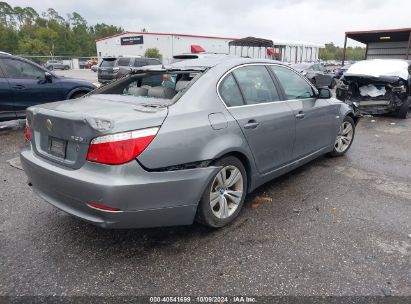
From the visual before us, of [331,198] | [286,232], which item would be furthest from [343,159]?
[286,232]

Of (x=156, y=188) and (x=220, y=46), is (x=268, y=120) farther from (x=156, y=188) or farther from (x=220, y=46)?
(x=220, y=46)

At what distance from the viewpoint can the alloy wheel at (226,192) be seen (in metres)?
3.05

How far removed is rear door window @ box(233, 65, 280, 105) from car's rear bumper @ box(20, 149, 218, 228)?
3.42ft

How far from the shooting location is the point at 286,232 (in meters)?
3.17

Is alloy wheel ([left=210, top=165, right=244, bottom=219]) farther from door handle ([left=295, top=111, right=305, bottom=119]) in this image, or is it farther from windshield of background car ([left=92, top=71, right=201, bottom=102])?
door handle ([left=295, top=111, right=305, bottom=119])

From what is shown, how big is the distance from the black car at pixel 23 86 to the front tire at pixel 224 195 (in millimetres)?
5820

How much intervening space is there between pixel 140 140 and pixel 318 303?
1659mm

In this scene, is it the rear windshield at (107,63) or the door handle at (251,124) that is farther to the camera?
the rear windshield at (107,63)

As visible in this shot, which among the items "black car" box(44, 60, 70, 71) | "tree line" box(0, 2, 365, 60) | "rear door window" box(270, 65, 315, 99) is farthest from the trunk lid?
"tree line" box(0, 2, 365, 60)

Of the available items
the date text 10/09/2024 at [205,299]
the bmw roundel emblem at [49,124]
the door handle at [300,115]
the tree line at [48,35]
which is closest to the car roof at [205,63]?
the door handle at [300,115]

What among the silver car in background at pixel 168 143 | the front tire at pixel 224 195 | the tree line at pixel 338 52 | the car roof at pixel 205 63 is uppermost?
the tree line at pixel 338 52

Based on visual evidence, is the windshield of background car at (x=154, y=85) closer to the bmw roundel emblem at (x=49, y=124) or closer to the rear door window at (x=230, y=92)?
the rear door window at (x=230, y=92)

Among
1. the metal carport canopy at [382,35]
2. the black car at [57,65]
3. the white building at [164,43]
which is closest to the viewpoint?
the metal carport canopy at [382,35]

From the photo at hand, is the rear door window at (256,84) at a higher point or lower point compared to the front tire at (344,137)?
higher
